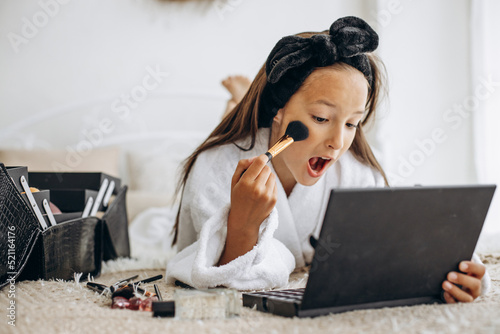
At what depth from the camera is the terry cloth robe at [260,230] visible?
88 cm

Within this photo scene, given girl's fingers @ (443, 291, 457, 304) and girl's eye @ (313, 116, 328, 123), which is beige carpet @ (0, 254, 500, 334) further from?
girl's eye @ (313, 116, 328, 123)

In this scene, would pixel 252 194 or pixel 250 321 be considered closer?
pixel 250 321

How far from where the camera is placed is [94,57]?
93.4 inches

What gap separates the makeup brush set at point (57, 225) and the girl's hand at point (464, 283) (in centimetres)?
75

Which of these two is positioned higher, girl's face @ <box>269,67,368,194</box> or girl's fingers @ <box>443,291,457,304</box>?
girl's face @ <box>269,67,368,194</box>

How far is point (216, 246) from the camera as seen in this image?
0.93 metres

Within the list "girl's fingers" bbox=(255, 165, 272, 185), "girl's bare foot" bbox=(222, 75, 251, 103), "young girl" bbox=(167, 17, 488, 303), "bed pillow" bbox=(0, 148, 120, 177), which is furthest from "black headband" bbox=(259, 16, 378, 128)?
"bed pillow" bbox=(0, 148, 120, 177)

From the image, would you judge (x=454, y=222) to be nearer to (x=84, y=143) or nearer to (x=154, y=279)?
(x=154, y=279)

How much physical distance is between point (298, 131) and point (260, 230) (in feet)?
0.73

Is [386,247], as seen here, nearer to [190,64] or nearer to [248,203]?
[248,203]

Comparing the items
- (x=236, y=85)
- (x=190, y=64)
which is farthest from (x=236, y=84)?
(x=190, y=64)

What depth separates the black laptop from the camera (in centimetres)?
64

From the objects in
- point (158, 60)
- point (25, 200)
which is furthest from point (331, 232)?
point (158, 60)

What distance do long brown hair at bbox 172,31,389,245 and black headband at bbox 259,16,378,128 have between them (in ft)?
0.23
